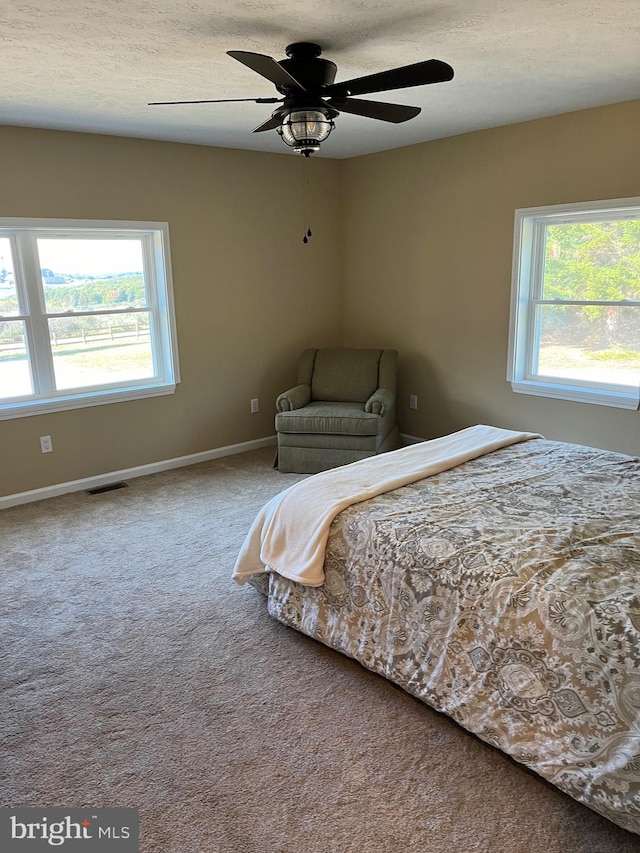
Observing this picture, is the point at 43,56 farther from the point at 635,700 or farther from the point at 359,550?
the point at 635,700

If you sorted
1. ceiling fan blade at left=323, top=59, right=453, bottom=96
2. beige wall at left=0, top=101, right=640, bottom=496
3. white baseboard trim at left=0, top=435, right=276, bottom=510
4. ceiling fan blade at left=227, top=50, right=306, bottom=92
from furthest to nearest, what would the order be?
white baseboard trim at left=0, top=435, right=276, bottom=510
beige wall at left=0, top=101, right=640, bottom=496
ceiling fan blade at left=323, top=59, right=453, bottom=96
ceiling fan blade at left=227, top=50, right=306, bottom=92

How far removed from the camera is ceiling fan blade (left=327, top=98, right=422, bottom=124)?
2.55 m

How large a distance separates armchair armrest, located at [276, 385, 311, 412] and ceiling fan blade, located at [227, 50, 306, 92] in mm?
2800

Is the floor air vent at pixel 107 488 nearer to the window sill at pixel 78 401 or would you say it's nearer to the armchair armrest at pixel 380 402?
the window sill at pixel 78 401

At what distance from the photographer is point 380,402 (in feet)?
15.5

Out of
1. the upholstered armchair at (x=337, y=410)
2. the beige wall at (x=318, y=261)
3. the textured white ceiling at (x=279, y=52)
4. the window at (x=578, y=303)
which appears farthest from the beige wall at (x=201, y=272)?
the window at (x=578, y=303)

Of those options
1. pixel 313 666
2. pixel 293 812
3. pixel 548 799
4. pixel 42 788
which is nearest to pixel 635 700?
pixel 548 799

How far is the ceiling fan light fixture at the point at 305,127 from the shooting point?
2.54 m

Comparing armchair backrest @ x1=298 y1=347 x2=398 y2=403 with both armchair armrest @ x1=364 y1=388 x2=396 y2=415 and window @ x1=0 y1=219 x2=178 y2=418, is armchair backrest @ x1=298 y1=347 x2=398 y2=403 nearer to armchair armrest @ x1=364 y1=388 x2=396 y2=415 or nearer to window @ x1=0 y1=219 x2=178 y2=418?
armchair armrest @ x1=364 y1=388 x2=396 y2=415

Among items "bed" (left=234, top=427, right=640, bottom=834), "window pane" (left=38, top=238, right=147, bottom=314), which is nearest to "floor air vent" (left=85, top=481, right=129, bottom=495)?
"window pane" (left=38, top=238, right=147, bottom=314)

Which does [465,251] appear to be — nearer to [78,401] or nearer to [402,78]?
[402,78]

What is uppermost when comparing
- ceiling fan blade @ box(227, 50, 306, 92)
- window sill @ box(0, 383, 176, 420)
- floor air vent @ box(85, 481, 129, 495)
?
ceiling fan blade @ box(227, 50, 306, 92)

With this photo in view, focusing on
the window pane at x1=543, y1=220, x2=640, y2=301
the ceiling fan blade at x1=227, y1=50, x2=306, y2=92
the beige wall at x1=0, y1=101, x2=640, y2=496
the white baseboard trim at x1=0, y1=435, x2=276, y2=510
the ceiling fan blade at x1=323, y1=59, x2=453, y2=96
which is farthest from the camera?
the white baseboard trim at x1=0, y1=435, x2=276, y2=510

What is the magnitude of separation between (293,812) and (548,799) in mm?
777
